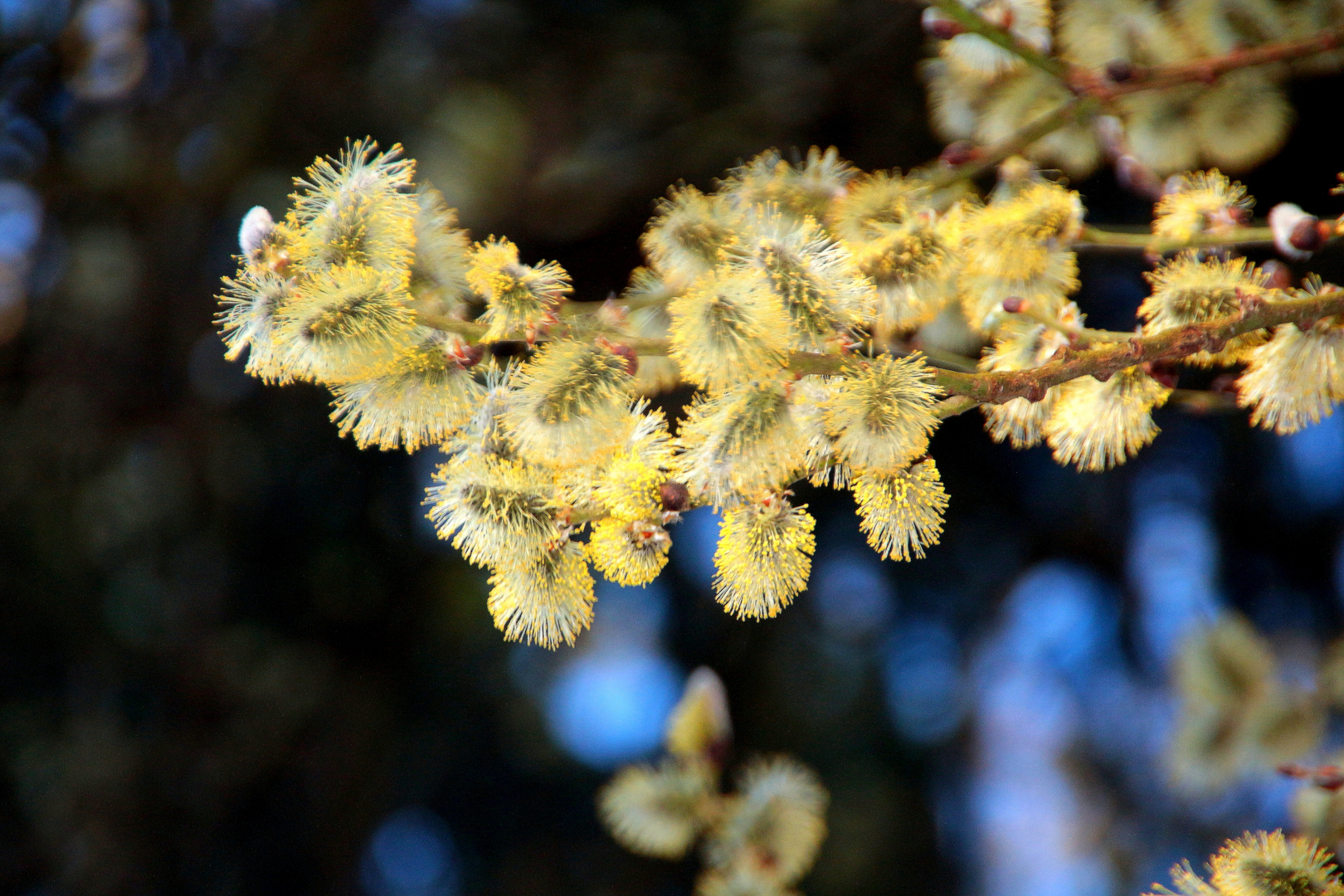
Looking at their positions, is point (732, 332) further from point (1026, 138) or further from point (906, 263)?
point (1026, 138)

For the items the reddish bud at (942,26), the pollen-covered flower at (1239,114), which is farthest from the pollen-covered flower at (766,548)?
the pollen-covered flower at (1239,114)

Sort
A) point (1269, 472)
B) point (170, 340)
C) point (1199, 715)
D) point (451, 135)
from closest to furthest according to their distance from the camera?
point (1199, 715) < point (1269, 472) < point (451, 135) < point (170, 340)

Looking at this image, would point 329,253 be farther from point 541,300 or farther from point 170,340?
point 170,340

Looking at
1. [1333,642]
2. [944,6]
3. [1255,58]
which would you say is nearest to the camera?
[944,6]

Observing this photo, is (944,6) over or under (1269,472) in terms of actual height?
under

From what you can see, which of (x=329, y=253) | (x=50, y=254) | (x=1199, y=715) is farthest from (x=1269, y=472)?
(x=50, y=254)

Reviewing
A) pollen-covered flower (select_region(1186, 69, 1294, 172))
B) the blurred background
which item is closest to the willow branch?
pollen-covered flower (select_region(1186, 69, 1294, 172))

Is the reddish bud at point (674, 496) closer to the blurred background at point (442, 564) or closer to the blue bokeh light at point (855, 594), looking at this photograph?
the blurred background at point (442, 564)
